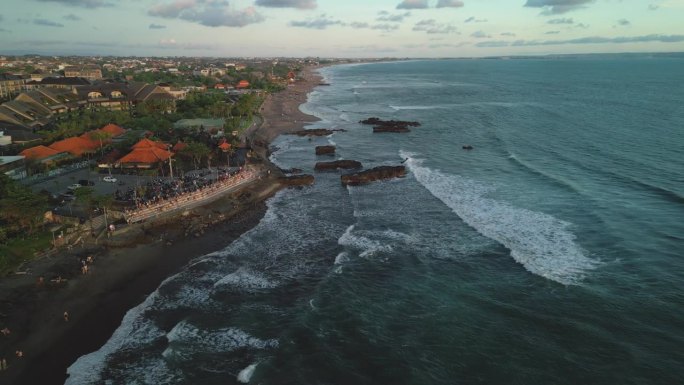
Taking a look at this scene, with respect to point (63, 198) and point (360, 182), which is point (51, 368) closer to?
point (63, 198)

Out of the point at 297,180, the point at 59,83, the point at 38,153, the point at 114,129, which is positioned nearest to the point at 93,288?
the point at 297,180

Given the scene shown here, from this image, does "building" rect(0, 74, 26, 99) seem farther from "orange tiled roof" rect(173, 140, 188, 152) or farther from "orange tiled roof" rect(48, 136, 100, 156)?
"orange tiled roof" rect(173, 140, 188, 152)

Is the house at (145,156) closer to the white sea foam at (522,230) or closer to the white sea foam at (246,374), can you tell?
the white sea foam at (522,230)

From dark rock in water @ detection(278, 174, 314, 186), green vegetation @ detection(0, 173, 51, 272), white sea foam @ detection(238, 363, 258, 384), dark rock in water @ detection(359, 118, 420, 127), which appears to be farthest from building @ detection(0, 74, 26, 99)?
white sea foam @ detection(238, 363, 258, 384)

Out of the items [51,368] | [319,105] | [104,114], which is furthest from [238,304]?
[319,105]

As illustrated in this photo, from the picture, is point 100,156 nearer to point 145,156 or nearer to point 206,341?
point 145,156
